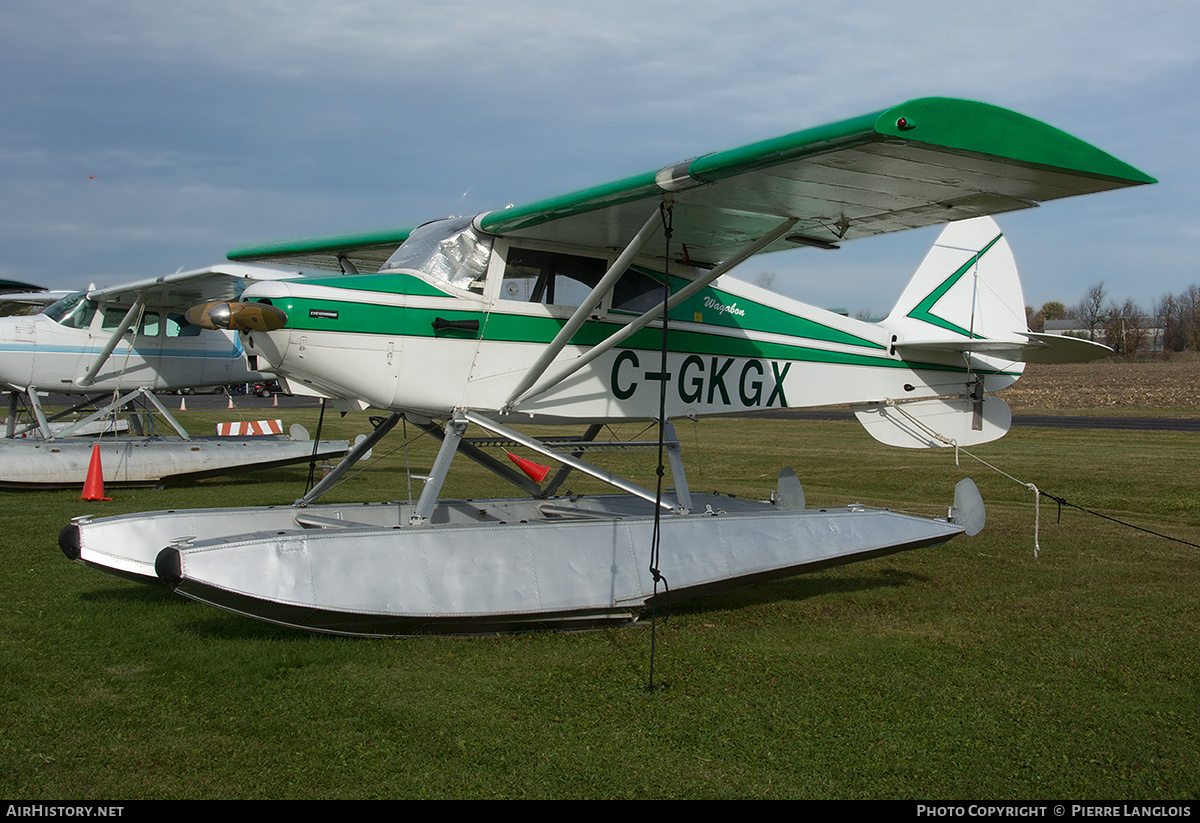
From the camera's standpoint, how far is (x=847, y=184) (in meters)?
5.64

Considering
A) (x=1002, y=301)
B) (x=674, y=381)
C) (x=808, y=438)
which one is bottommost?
(x=808, y=438)

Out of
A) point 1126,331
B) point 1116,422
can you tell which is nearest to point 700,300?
point 1116,422

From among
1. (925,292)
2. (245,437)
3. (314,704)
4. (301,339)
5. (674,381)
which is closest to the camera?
(314,704)

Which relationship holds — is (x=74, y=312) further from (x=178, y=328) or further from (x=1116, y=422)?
(x=1116, y=422)

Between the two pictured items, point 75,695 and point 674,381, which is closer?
point 75,695

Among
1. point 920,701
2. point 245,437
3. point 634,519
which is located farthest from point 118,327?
point 920,701

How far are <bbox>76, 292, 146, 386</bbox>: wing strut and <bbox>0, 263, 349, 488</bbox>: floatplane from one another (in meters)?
0.02

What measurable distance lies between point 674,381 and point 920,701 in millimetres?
3526

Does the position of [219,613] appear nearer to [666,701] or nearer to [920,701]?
[666,701]

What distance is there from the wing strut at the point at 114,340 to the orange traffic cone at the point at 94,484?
293 cm

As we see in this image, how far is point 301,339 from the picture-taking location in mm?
6051

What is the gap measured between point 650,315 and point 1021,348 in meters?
4.12

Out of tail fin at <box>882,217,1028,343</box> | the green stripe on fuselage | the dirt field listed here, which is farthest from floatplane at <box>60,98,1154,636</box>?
the dirt field

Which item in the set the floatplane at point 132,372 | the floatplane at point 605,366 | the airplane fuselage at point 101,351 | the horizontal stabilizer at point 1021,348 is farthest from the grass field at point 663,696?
the airplane fuselage at point 101,351
